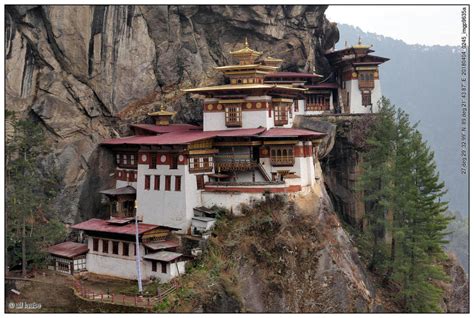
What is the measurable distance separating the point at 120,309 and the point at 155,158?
12.3m

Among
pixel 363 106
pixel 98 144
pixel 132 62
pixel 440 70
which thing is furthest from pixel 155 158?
pixel 440 70

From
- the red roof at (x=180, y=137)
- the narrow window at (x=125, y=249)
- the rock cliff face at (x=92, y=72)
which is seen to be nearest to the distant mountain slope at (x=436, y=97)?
the rock cliff face at (x=92, y=72)

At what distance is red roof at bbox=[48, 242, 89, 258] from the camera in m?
→ 42.2

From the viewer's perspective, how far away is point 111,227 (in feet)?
138

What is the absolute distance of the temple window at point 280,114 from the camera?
1935 inches

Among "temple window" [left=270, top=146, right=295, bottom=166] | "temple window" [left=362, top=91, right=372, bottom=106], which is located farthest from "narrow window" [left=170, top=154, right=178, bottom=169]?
"temple window" [left=362, top=91, right=372, bottom=106]

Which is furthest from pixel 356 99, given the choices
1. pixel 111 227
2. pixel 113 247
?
pixel 113 247

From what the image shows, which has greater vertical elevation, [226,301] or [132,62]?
[132,62]

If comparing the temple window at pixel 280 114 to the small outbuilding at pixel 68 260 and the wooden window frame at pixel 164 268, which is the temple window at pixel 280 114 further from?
the small outbuilding at pixel 68 260

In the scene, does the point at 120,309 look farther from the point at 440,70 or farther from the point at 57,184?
the point at 440,70

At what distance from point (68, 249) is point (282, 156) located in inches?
592

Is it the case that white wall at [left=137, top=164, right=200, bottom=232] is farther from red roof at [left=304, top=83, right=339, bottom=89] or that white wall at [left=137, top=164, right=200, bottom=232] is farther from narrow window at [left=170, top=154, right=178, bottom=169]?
red roof at [left=304, top=83, right=339, bottom=89]

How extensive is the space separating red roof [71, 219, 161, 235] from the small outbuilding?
1450 millimetres

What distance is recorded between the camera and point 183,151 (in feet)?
143
